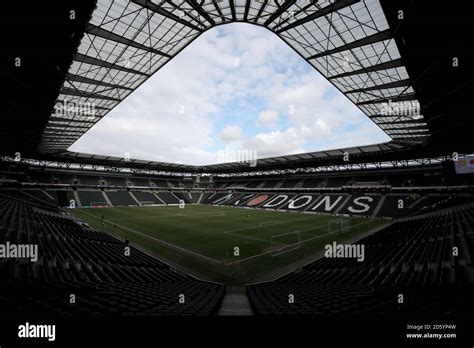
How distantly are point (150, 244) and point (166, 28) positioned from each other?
65.6ft

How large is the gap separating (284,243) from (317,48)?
62.6ft

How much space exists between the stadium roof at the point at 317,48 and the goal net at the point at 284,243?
52.6ft

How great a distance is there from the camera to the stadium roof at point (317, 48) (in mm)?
10195

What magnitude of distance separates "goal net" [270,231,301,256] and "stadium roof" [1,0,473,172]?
16.0m

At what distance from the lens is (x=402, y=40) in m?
10.5

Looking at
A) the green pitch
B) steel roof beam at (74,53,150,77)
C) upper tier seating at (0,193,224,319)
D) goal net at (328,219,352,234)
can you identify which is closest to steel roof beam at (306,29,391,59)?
the green pitch

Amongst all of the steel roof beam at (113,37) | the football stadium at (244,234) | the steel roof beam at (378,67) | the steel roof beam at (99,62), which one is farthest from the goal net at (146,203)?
the steel roof beam at (378,67)

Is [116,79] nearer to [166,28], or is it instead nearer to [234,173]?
[166,28]

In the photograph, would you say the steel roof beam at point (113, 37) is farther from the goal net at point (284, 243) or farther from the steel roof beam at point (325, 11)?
the goal net at point (284, 243)

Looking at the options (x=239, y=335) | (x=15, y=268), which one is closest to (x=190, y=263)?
(x=15, y=268)

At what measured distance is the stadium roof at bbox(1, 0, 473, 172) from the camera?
10.2 metres

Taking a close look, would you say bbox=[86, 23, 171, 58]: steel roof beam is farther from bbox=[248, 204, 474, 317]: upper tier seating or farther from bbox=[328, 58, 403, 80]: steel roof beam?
bbox=[248, 204, 474, 317]: upper tier seating

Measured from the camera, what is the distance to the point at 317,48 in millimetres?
19438

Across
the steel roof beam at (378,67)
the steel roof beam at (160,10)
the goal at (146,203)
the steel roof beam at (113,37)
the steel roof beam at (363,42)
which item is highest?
the steel roof beam at (160,10)
